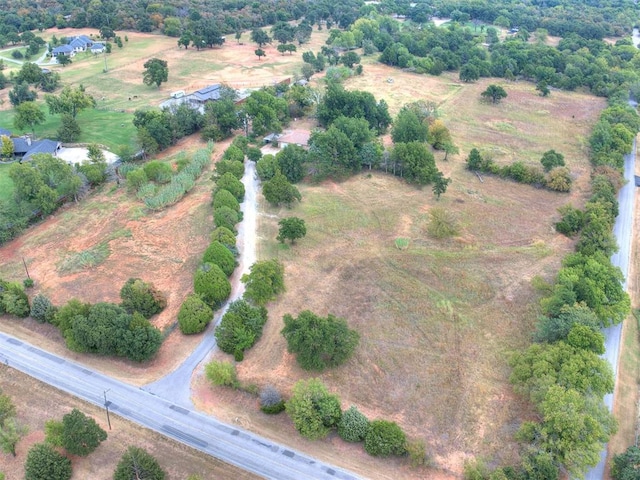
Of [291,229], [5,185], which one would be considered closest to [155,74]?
[5,185]

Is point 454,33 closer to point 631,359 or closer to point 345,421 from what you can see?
point 631,359

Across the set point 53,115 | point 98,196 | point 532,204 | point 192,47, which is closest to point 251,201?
point 98,196

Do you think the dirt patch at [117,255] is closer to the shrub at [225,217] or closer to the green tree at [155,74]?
the shrub at [225,217]

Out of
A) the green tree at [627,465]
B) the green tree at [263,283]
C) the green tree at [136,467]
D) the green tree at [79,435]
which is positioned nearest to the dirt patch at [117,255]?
the green tree at [263,283]

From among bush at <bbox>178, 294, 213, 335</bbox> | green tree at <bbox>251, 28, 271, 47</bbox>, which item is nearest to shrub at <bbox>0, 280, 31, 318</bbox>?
bush at <bbox>178, 294, 213, 335</bbox>

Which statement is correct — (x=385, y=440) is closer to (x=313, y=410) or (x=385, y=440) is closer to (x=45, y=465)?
(x=313, y=410)

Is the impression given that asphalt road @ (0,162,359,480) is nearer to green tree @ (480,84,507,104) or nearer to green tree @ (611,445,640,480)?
green tree @ (611,445,640,480)
